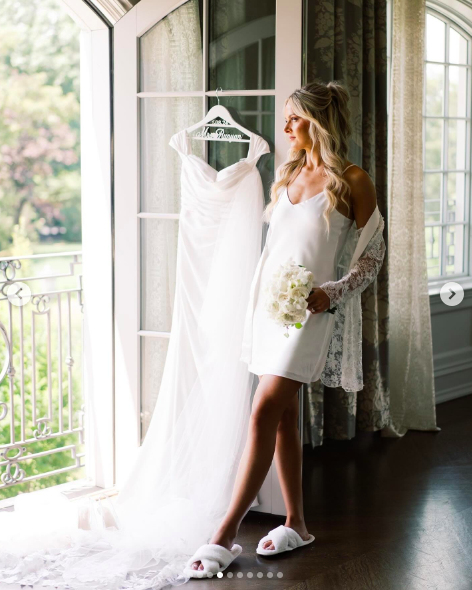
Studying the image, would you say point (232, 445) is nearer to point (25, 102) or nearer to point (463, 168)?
point (463, 168)

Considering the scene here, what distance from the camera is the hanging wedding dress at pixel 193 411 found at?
2930 mm

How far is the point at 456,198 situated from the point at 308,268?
3070 millimetres

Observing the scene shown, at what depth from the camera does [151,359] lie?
138 inches

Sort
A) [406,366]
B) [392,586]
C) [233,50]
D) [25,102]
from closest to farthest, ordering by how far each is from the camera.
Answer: [392,586]
[233,50]
[406,366]
[25,102]

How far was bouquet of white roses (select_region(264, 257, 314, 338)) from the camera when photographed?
2566 millimetres

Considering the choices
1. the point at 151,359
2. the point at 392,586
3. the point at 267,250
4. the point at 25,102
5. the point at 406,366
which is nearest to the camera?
the point at 392,586

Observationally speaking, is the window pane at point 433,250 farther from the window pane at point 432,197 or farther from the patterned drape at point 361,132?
the patterned drape at point 361,132

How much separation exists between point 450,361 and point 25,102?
29.2ft

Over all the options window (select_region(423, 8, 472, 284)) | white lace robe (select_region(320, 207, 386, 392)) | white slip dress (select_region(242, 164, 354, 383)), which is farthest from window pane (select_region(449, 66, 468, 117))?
white slip dress (select_region(242, 164, 354, 383))

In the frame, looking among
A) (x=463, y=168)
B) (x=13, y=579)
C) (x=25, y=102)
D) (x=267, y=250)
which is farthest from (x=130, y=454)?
(x=25, y=102)

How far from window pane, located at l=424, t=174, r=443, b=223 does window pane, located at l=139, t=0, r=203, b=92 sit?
2.55 m

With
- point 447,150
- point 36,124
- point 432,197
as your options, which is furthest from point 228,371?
point 36,124

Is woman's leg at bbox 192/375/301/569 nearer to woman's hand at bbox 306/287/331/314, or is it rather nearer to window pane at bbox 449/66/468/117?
woman's hand at bbox 306/287/331/314

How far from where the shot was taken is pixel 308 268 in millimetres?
2826
